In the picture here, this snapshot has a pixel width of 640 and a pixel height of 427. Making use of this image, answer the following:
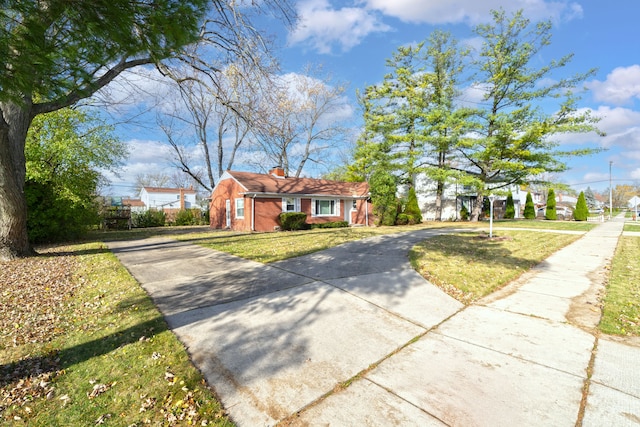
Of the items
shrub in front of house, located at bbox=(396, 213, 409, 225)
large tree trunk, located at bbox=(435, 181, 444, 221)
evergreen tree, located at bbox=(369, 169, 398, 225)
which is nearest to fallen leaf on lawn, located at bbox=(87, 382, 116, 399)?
evergreen tree, located at bbox=(369, 169, 398, 225)

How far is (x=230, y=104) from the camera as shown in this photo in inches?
342

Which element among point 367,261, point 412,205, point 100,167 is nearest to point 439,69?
point 412,205

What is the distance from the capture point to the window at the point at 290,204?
733 inches

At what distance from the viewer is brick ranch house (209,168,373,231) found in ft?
57.7

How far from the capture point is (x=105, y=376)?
2723 mm

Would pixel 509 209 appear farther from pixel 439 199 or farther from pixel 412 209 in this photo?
pixel 412 209

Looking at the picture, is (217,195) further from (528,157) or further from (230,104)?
(528,157)

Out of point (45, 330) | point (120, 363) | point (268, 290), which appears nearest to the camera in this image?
point (120, 363)

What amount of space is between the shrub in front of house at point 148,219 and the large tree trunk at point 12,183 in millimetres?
15593

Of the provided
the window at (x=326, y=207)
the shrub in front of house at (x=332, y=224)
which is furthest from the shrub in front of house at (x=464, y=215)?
the window at (x=326, y=207)

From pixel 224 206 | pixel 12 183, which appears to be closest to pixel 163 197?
pixel 224 206

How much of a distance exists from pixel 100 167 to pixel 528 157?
2734 centimetres

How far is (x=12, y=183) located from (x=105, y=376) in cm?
899

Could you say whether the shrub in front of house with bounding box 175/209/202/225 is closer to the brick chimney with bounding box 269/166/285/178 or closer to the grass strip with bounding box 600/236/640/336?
the brick chimney with bounding box 269/166/285/178
